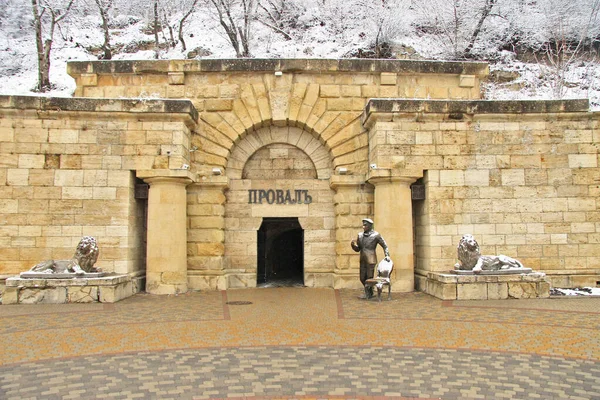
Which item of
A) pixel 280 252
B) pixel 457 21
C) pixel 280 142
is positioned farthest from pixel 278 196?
pixel 457 21

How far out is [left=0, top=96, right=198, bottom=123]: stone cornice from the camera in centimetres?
1253

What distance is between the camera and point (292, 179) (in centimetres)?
1455

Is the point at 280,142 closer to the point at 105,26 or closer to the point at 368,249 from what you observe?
the point at 368,249

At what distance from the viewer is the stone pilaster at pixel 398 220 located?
41.6 feet

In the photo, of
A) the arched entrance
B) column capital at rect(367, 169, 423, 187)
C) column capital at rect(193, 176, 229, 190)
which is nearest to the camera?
column capital at rect(367, 169, 423, 187)

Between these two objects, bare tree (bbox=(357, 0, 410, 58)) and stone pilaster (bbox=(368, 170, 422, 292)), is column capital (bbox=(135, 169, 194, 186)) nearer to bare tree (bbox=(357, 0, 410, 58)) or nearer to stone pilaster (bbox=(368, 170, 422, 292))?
stone pilaster (bbox=(368, 170, 422, 292))

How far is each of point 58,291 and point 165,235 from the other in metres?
2.87

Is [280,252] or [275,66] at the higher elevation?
[275,66]

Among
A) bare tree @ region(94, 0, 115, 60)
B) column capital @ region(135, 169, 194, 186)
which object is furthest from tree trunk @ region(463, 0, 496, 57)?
column capital @ region(135, 169, 194, 186)

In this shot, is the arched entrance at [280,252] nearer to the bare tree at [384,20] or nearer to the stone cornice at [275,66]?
the stone cornice at [275,66]

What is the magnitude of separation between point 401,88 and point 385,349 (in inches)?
399

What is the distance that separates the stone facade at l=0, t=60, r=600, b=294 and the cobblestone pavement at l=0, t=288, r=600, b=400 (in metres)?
2.87

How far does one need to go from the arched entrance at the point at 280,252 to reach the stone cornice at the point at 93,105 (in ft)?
17.8

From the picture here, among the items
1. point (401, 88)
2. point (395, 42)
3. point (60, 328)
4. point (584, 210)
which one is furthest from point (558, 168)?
point (395, 42)
